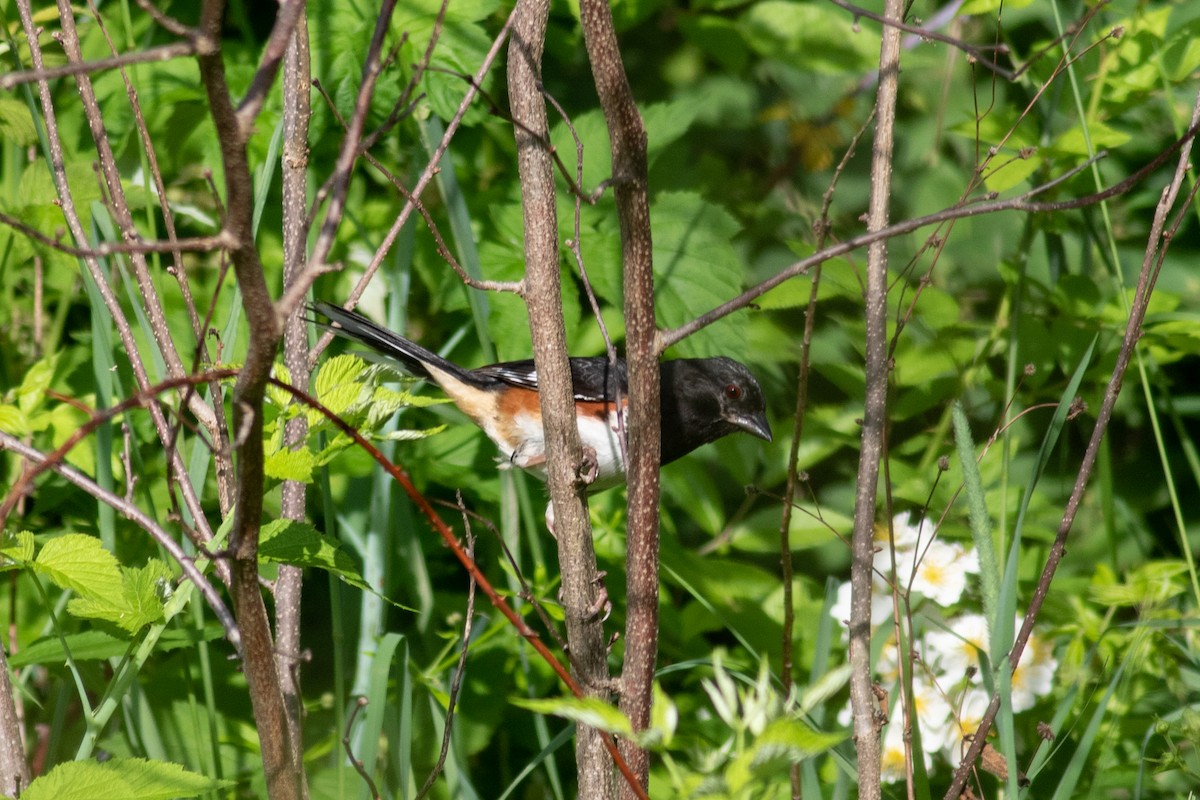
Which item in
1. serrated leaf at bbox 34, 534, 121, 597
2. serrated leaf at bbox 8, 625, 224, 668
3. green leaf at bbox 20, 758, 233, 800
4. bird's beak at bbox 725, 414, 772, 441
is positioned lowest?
green leaf at bbox 20, 758, 233, 800

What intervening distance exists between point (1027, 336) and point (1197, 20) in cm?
88

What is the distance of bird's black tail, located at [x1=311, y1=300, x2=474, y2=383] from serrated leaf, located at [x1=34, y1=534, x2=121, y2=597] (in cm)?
83

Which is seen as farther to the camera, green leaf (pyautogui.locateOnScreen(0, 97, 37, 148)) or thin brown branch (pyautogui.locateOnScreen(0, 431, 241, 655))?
green leaf (pyautogui.locateOnScreen(0, 97, 37, 148))

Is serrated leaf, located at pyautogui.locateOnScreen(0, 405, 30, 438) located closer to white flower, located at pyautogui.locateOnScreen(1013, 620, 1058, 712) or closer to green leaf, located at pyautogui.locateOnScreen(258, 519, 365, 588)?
green leaf, located at pyautogui.locateOnScreen(258, 519, 365, 588)

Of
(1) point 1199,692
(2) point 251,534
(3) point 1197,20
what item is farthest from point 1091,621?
(2) point 251,534

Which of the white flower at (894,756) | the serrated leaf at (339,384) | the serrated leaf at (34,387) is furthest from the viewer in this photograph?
the white flower at (894,756)

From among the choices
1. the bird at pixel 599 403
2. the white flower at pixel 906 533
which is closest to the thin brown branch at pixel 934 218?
the white flower at pixel 906 533

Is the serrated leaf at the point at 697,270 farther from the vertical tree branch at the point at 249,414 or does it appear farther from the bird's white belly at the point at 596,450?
the vertical tree branch at the point at 249,414

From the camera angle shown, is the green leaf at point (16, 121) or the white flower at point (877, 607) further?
the white flower at point (877, 607)

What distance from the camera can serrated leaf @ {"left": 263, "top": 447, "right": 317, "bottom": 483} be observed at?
4.42 feet

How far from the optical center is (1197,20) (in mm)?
2838

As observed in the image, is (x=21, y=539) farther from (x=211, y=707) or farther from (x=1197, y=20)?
(x=1197, y=20)

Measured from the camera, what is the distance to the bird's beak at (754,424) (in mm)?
3100

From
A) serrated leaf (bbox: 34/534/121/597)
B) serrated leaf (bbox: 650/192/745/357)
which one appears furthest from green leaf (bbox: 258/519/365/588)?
serrated leaf (bbox: 650/192/745/357)
